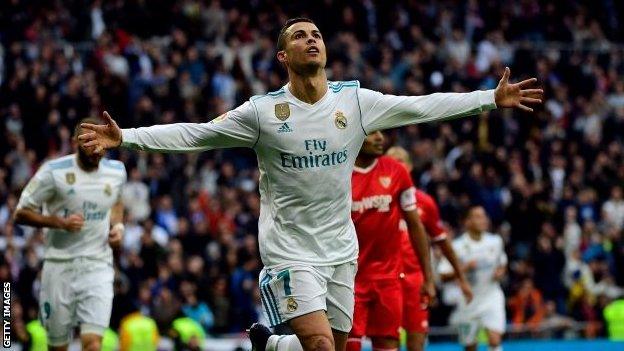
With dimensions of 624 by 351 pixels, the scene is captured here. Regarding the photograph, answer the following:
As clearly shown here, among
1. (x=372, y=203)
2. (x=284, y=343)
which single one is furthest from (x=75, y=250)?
(x=284, y=343)

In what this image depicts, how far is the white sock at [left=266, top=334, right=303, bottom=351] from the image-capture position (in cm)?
954

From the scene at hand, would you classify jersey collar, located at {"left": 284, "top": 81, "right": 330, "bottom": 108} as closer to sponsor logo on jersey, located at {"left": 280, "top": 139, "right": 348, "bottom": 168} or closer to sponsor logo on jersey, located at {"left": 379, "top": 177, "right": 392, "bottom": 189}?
sponsor logo on jersey, located at {"left": 280, "top": 139, "right": 348, "bottom": 168}

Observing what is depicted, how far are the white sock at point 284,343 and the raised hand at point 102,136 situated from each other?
6.46 ft

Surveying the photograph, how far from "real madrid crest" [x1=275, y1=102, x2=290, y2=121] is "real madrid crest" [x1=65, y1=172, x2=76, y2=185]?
3.83 metres

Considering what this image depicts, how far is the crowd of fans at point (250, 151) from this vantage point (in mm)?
19422

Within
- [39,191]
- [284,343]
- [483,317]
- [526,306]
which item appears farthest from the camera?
[526,306]

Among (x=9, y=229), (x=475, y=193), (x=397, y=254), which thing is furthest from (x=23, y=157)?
(x=397, y=254)

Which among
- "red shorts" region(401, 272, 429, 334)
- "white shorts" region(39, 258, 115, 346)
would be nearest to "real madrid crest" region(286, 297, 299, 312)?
"white shorts" region(39, 258, 115, 346)

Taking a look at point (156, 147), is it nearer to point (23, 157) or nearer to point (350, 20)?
point (23, 157)

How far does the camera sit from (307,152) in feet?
29.8

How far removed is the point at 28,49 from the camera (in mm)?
21688

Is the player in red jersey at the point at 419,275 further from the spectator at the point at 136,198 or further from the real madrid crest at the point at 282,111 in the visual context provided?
the spectator at the point at 136,198

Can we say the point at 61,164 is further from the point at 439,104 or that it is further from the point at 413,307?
the point at 439,104

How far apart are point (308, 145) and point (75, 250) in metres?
4.05
